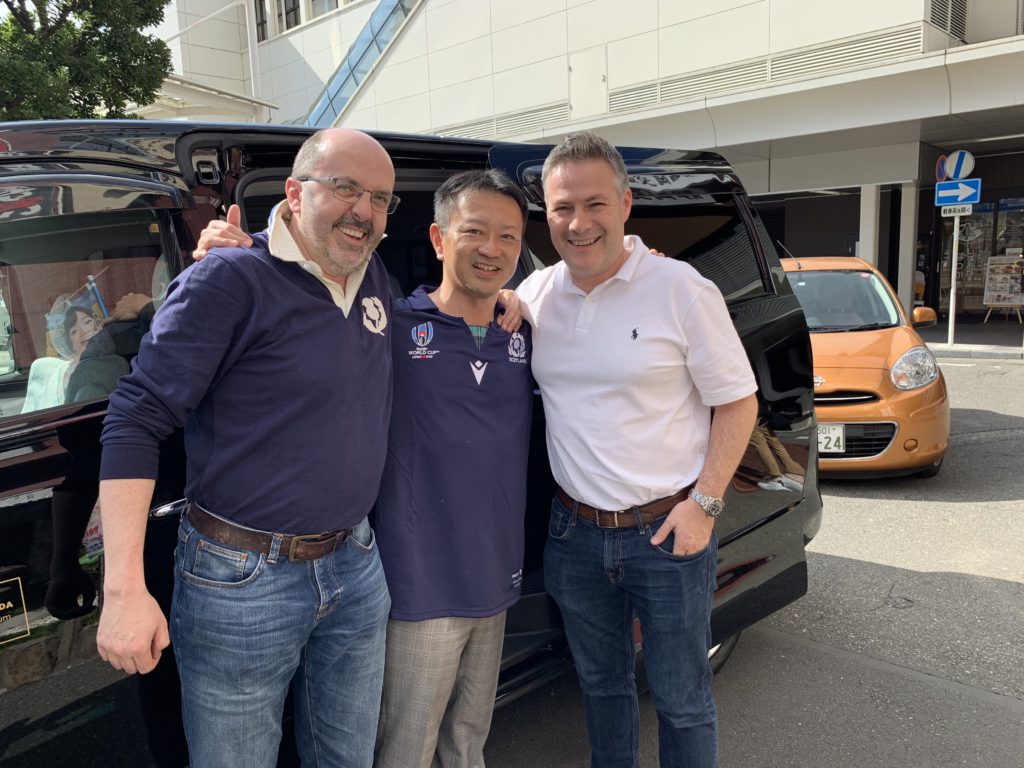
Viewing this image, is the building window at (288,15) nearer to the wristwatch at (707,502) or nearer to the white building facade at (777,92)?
the white building facade at (777,92)

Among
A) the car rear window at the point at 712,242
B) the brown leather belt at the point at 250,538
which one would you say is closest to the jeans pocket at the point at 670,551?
the brown leather belt at the point at 250,538

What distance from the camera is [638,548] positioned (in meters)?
1.99

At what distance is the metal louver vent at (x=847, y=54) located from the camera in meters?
12.0

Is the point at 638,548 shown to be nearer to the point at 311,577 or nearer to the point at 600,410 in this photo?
the point at 600,410

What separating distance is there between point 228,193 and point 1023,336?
14601 millimetres

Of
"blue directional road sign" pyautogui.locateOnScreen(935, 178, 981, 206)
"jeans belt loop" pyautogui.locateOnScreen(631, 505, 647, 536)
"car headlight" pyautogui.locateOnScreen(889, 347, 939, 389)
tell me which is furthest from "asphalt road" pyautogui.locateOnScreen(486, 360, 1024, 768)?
"blue directional road sign" pyautogui.locateOnScreen(935, 178, 981, 206)

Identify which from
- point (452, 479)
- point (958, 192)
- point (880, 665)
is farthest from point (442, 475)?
point (958, 192)

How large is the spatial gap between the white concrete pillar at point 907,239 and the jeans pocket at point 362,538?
14.7 metres

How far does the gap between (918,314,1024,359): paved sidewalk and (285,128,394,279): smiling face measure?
1048cm

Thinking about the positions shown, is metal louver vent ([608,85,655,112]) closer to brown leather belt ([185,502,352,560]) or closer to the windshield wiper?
the windshield wiper

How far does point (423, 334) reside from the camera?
1.83 metres

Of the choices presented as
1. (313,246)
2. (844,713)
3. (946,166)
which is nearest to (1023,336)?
(946,166)

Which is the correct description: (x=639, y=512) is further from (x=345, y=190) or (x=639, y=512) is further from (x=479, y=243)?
(x=345, y=190)

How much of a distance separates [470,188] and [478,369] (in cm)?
44
